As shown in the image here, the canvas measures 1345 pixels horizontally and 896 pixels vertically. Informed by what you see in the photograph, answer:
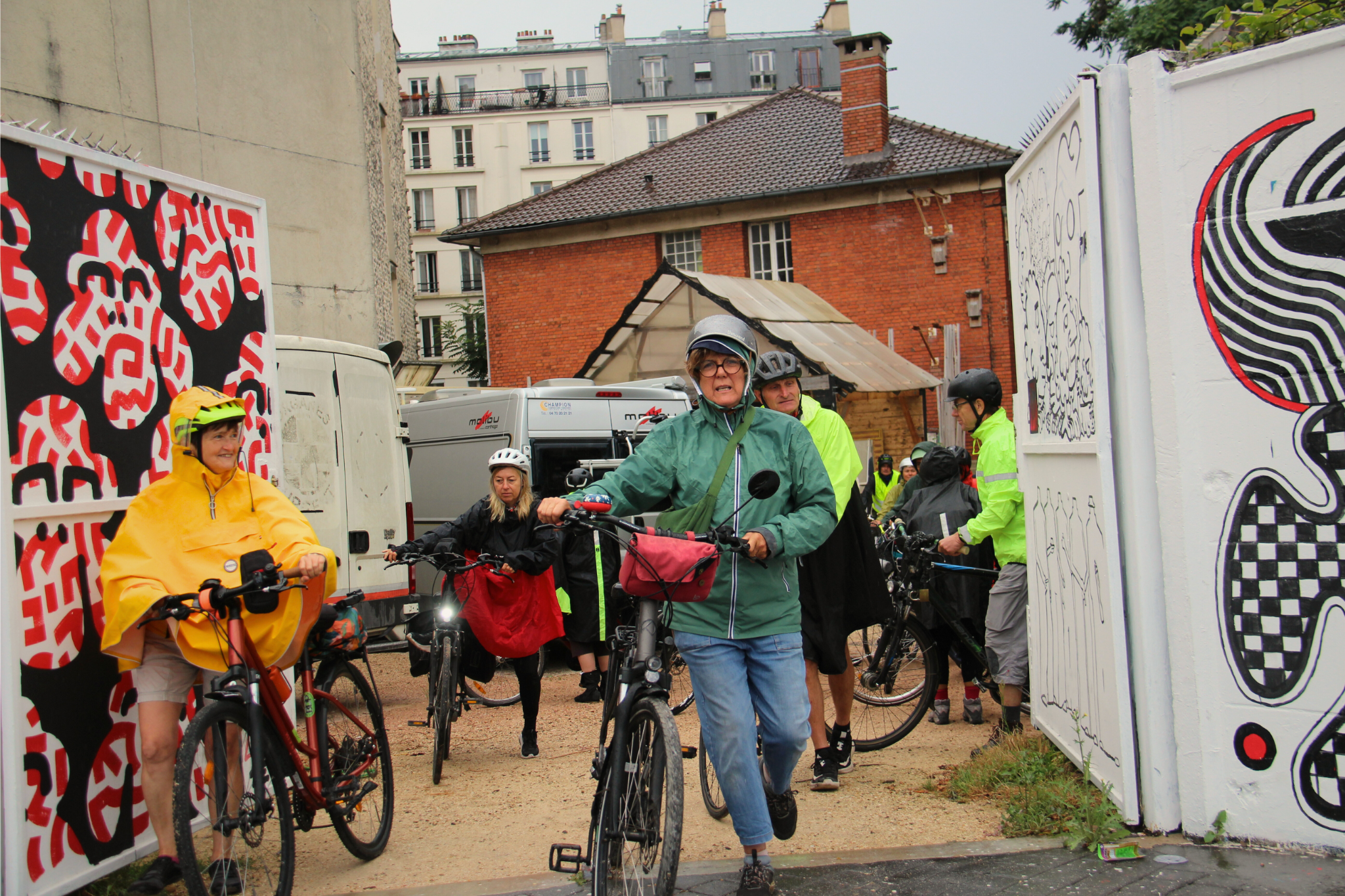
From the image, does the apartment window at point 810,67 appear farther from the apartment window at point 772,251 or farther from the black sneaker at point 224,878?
the black sneaker at point 224,878

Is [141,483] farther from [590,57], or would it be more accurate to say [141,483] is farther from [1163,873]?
[590,57]

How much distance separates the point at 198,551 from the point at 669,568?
6.16 ft

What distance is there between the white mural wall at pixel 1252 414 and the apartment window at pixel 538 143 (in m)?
59.4

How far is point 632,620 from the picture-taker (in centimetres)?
472

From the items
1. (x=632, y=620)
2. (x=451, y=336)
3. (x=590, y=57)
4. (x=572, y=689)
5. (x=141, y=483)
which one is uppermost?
(x=590, y=57)

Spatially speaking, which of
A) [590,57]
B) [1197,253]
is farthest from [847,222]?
[590,57]

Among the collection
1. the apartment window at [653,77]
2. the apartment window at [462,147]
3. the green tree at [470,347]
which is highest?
the apartment window at [653,77]

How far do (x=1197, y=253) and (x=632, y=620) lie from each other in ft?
8.54

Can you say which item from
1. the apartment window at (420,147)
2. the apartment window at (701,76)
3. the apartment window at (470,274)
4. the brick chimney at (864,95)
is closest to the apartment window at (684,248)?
the brick chimney at (864,95)

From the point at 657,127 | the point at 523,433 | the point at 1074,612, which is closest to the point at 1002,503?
the point at 1074,612

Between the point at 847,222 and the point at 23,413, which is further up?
the point at 847,222

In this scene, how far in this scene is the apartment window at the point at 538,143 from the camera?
61.4 metres

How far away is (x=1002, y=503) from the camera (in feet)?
20.4

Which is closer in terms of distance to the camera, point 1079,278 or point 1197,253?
point 1197,253
